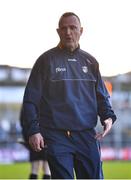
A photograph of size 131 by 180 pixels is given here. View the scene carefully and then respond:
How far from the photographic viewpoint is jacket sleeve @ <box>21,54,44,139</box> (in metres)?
3.79

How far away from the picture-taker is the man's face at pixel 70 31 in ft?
13.0

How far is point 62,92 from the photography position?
3904 millimetres

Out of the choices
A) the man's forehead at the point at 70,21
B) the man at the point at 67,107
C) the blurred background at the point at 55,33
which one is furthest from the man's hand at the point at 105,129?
the blurred background at the point at 55,33

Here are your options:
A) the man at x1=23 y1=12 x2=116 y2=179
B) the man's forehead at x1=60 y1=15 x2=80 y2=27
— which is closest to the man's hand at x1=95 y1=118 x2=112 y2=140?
the man at x1=23 y1=12 x2=116 y2=179

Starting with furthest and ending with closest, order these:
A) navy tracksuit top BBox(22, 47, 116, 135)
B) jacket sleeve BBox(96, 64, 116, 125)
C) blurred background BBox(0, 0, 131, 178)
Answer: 1. blurred background BBox(0, 0, 131, 178)
2. jacket sleeve BBox(96, 64, 116, 125)
3. navy tracksuit top BBox(22, 47, 116, 135)

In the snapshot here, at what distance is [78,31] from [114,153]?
908 centimetres

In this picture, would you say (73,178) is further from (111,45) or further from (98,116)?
(111,45)

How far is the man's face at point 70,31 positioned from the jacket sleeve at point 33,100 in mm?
169

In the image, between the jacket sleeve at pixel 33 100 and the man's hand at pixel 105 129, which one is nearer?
the jacket sleeve at pixel 33 100

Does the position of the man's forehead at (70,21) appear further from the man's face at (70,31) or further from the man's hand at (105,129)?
the man's hand at (105,129)

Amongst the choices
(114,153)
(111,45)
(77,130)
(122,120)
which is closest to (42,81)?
(77,130)

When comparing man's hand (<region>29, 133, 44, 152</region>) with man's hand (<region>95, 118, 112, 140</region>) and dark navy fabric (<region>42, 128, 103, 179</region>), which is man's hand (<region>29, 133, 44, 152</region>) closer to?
dark navy fabric (<region>42, 128, 103, 179</region>)

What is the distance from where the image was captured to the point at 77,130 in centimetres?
391

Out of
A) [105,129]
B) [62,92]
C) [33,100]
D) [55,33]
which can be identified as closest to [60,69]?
[62,92]
